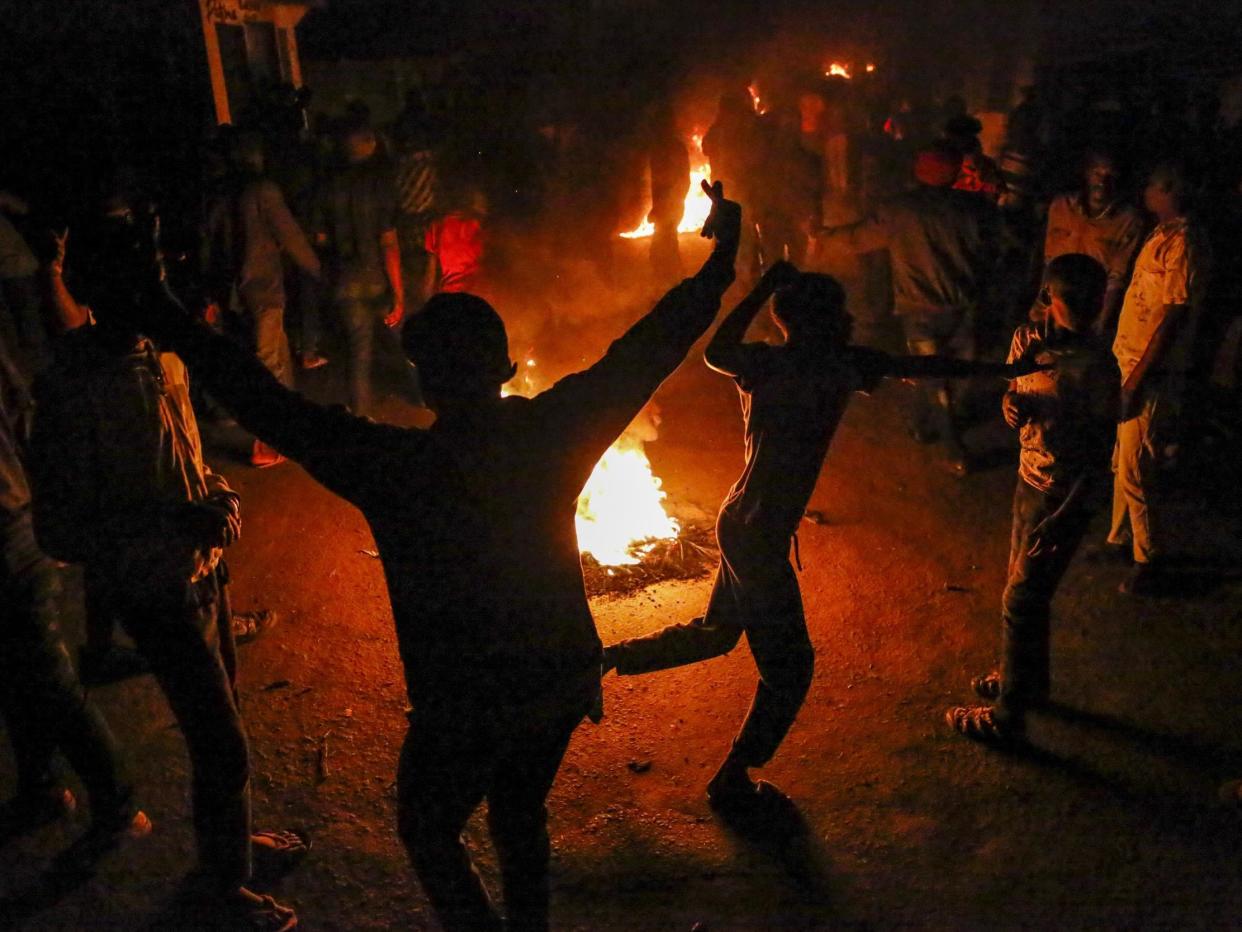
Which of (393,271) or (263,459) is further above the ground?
(393,271)

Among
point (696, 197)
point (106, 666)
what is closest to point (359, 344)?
point (106, 666)

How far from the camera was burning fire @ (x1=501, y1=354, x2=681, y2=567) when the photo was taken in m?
5.77

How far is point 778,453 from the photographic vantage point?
3.31m

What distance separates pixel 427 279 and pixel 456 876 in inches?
245

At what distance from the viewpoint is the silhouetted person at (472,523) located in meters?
2.24

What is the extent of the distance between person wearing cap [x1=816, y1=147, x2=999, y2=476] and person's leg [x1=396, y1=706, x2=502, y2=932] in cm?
534

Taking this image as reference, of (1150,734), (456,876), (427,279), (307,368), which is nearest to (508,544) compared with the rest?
(456,876)

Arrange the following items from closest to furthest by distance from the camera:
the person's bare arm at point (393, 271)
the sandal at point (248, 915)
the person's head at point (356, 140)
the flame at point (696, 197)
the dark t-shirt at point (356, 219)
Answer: the sandal at point (248, 915) < the person's head at point (356, 140) < the dark t-shirt at point (356, 219) < the person's bare arm at point (393, 271) < the flame at point (696, 197)

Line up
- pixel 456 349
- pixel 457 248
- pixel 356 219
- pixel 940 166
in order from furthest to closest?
pixel 457 248 < pixel 356 219 < pixel 940 166 < pixel 456 349

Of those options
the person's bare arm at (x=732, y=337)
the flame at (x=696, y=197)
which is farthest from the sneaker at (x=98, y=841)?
the flame at (x=696, y=197)

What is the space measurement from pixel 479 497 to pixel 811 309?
1.56 m

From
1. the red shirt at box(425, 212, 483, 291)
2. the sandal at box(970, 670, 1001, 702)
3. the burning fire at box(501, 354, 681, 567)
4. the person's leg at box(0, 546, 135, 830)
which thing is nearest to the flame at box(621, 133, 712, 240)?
Answer: the red shirt at box(425, 212, 483, 291)

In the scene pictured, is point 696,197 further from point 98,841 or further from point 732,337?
point 98,841

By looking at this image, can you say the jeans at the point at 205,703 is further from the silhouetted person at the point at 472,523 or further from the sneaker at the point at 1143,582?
the sneaker at the point at 1143,582
